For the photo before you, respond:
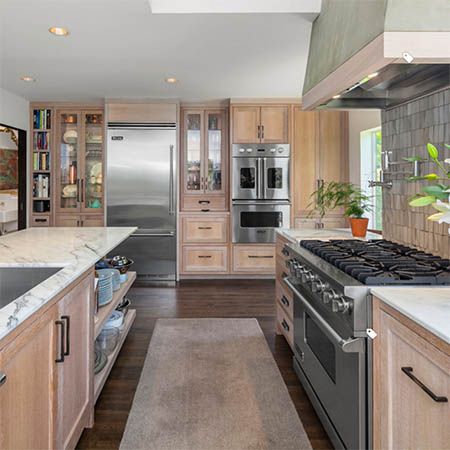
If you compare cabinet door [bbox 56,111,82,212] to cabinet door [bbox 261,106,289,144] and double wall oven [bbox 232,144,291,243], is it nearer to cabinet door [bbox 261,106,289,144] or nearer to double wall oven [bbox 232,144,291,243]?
double wall oven [bbox 232,144,291,243]

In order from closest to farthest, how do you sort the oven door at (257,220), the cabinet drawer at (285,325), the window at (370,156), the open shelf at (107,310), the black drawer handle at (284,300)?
1. the open shelf at (107,310)
2. the cabinet drawer at (285,325)
3. the black drawer handle at (284,300)
4. the window at (370,156)
5. the oven door at (257,220)

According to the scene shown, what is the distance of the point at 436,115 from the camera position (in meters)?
2.05

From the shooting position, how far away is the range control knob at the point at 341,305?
1.50 metres

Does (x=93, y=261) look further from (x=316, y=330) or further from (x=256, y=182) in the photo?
(x=256, y=182)

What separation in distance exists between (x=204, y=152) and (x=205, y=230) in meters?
1.09

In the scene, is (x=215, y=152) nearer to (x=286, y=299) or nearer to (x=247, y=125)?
(x=247, y=125)

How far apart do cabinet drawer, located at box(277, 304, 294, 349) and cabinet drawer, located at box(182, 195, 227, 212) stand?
2651 millimetres

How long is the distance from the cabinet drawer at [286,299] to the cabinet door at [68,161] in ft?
11.5

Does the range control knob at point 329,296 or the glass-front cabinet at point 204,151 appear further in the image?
the glass-front cabinet at point 204,151

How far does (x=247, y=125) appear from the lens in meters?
5.36

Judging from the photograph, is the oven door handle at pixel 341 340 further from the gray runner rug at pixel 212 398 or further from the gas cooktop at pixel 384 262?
the gray runner rug at pixel 212 398

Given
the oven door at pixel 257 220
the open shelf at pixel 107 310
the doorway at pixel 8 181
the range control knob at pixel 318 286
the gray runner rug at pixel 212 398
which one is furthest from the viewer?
the doorway at pixel 8 181

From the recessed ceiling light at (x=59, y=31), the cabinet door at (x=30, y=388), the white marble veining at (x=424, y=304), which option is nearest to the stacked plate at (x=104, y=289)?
the cabinet door at (x=30, y=388)

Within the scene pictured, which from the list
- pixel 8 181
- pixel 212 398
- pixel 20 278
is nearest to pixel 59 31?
pixel 20 278
